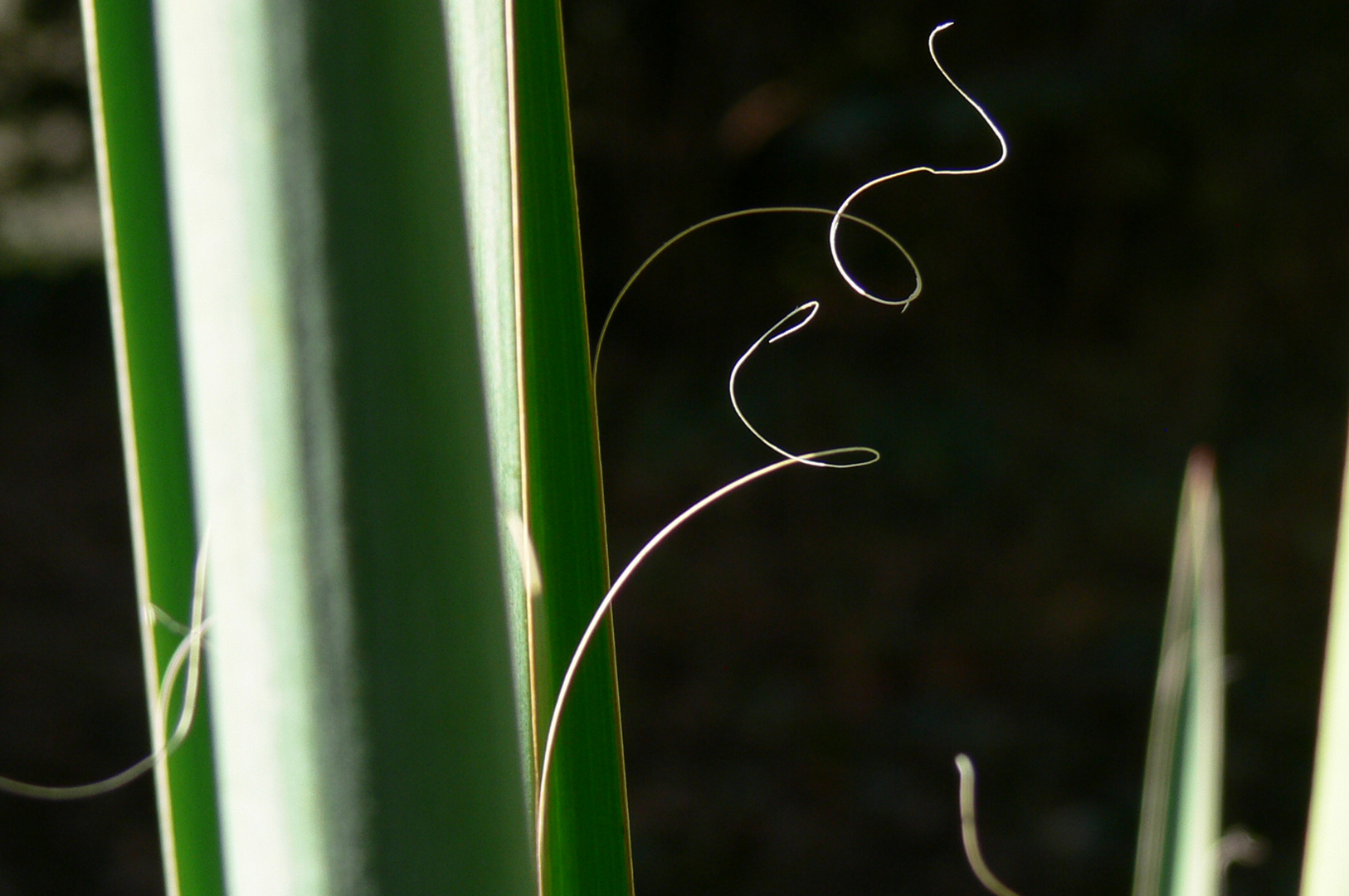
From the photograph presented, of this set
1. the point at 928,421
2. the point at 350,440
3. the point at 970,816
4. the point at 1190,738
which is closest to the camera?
the point at 350,440

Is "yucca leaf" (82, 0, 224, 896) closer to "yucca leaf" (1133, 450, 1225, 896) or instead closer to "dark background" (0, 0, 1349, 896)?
"yucca leaf" (1133, 450, 1225, 896)

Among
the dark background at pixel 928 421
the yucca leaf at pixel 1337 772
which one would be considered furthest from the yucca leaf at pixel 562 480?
the dark background at pixel 928 421

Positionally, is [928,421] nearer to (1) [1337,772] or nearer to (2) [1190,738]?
(2) [1190,738]

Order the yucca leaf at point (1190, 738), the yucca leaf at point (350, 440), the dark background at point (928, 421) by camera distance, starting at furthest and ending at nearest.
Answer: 1. the dark background at point (928, 421)
2. the yucca leaf at point (1190, 738)
3. the yucca leaf at point (350, 440)

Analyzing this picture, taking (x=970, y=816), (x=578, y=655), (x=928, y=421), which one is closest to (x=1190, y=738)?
(x=970, y=816)

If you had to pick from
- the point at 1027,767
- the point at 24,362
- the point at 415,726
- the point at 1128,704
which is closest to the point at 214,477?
the point at 415,726

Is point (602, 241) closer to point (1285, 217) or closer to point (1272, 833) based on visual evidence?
point (1285, 217)

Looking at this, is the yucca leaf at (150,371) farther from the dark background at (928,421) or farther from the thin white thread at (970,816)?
the dark background at (928,421)
